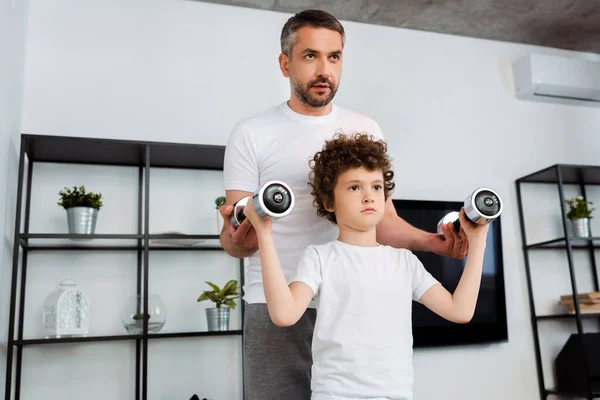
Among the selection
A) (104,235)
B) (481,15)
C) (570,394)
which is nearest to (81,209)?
(104,235)

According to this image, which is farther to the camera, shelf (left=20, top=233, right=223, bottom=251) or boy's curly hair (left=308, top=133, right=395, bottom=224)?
shelf (left=20, top=233, right=223, bottom=251)

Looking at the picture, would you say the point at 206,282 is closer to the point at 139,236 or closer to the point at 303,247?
the point at 139,236

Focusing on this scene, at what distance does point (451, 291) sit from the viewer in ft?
11.1

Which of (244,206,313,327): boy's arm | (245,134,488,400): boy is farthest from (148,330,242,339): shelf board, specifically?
(244,206,313,327): boy's arm

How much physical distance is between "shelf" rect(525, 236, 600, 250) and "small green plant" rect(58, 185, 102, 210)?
8.24 ft

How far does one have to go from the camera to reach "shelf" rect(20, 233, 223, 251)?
8.90ft

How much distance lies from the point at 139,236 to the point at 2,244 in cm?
57

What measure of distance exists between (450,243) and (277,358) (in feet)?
1.64

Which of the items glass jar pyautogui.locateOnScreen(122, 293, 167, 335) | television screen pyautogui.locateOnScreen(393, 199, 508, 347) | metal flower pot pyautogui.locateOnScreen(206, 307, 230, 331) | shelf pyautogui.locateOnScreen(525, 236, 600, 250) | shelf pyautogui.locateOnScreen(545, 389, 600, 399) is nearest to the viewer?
glass jar pyautogui.locateOnScreen(122, 293, 167, 335)

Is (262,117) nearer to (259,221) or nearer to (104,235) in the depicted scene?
(259,221)

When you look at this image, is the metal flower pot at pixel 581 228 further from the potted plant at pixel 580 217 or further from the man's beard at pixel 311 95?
the man's beard at pixel 311 95

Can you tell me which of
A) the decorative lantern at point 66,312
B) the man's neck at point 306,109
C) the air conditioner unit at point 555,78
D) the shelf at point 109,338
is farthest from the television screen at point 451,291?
the man's neck at point 306,109

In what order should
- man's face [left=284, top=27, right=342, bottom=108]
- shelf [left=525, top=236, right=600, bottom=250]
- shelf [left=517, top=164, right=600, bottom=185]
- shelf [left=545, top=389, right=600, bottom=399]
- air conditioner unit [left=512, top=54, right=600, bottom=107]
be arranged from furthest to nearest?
air conditioner unit [left=512, top=54, right=600, bottom=107] → shelf [left=517, top=164, right=600, bottom=185] → shelf [left=525, top=236, right=600, bottom=250] → shelf [left=545, top=389, right=600, bottom=399] → man's face [left=284, top=27, right=342, bottom=108]

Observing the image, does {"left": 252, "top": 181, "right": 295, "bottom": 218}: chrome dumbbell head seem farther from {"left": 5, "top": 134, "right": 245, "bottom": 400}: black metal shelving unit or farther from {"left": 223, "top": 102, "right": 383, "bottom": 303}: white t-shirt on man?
{"left": 5, "top": 134, "right": 245, "bottom": 400}: black metal shelving unit
